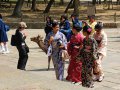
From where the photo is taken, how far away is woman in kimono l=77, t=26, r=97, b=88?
8.63 meters

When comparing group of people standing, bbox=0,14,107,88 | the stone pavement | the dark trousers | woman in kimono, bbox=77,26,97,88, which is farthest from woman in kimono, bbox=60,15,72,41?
woman in kimono, bbox=77,26,97,88

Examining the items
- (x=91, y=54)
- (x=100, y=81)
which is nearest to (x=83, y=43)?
(x=91, y=54)

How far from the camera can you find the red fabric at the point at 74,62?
373 inches

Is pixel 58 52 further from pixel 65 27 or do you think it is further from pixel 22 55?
pixel 65 27

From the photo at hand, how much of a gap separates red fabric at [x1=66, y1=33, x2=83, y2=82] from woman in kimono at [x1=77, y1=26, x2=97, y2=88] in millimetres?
741

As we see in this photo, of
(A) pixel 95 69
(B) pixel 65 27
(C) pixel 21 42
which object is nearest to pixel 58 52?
(A) pixel 95 69

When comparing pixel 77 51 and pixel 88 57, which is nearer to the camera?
pixel 88 57

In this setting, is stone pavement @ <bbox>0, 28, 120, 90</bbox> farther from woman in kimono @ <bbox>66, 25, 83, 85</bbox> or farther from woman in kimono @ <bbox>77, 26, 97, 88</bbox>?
woman in kimono @ <bbox>66, 25, 83, 85</bbox>

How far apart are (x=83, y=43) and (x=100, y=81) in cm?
195

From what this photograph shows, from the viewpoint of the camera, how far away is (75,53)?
31.1 feet

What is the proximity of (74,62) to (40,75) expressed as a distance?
2.08m

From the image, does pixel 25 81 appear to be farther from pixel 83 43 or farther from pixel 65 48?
pixel 65 48

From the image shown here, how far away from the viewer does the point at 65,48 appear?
380 inches

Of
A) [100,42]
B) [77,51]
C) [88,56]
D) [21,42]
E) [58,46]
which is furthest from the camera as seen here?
[21,42]
